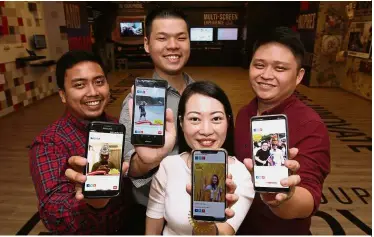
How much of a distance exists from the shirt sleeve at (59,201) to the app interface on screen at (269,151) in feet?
1.99

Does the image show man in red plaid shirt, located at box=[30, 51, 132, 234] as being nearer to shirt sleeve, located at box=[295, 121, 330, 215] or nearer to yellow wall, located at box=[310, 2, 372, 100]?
shirt sleeve, located at box=[295, 121, 330, 215]

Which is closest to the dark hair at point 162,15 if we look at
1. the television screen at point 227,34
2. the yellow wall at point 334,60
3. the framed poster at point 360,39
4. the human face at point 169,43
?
the human face at point 169,43

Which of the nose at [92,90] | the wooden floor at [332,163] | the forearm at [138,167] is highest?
the nose at [92,90]

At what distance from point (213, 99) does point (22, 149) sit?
3.61m

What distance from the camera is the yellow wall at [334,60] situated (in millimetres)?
6660

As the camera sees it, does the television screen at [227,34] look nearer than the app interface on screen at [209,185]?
No

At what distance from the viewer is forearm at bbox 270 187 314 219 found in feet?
3.26

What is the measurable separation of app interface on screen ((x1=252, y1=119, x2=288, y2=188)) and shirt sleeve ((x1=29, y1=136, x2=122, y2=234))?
61cm

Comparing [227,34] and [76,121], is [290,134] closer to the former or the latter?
[76,121]

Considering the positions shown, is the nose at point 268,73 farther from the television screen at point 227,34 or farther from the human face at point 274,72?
the television screen at point 227,34

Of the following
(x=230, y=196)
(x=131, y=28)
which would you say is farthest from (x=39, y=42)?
(x=230, y=196)

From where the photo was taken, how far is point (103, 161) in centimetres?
109

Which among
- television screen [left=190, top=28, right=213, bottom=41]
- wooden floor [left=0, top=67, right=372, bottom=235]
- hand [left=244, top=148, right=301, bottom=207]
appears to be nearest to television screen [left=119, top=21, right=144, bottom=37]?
television screen [left=190, top=28, right=213, bottom=41]

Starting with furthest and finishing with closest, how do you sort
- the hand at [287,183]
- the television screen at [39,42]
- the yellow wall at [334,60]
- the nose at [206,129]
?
1. the yellow wall at [334,60]
2. the television screen at [39,42]
3. the nose at [206,129]
4. the hand at [287,183]
